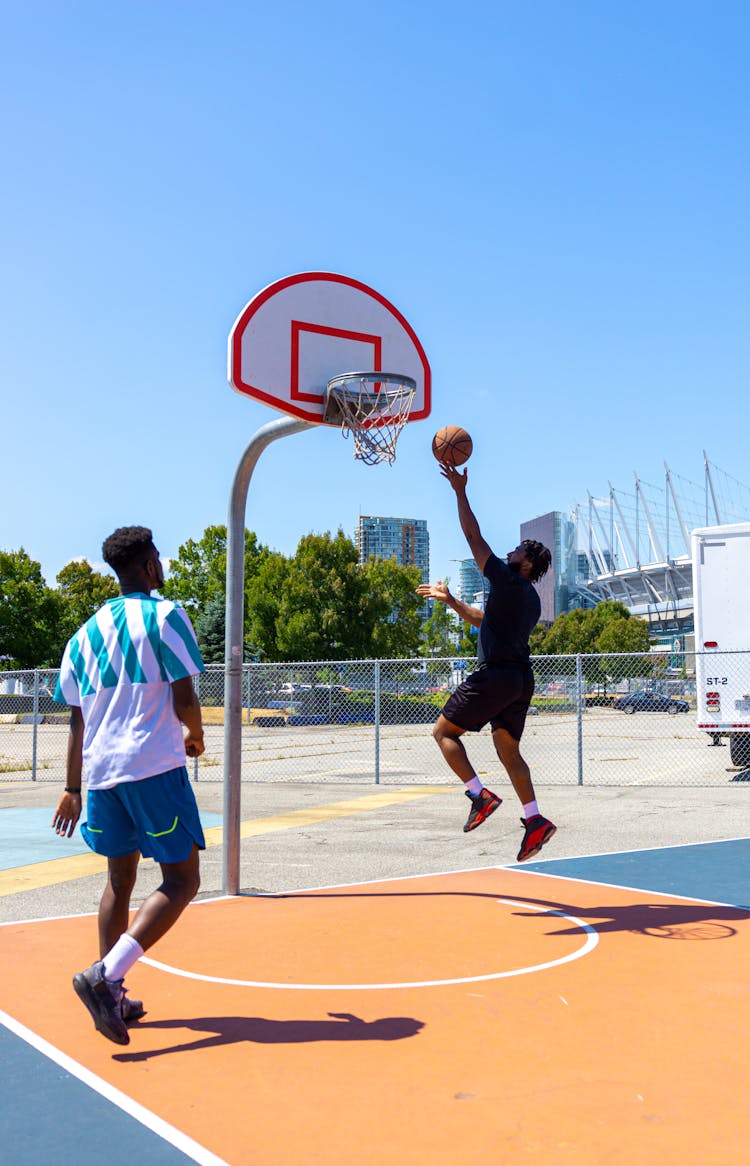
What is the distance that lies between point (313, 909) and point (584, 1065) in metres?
3.16

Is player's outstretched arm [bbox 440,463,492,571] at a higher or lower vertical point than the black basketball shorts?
higher

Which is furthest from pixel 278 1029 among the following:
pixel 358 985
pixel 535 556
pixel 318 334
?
pixel 318 334

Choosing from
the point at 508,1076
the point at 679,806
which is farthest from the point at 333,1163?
the point at 679,806

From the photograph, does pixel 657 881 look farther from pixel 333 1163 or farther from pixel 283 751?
pixel 283 751

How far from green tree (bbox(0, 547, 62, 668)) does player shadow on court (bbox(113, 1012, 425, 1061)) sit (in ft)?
181

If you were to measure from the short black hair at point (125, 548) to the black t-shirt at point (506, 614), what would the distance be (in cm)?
256

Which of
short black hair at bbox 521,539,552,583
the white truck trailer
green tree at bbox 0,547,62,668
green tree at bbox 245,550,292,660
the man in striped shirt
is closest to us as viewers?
the man in striped shirt

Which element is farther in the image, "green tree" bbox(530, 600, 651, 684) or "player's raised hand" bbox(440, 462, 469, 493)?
"green tree" bbox(530, 600, 651, 684)

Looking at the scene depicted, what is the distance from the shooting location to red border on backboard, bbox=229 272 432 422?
24.5 ft

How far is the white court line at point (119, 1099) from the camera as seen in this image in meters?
3.15

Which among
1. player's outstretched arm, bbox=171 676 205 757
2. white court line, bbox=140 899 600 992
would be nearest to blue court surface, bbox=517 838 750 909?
white court line, bbox=140 899 600 992

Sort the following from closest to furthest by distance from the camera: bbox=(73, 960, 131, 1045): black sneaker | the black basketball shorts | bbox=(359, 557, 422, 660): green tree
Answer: bbox=(73, 960, 131, 1045): black sneaker → the black basketball shorts → bbox=(359, 557, 422, 660): green tree

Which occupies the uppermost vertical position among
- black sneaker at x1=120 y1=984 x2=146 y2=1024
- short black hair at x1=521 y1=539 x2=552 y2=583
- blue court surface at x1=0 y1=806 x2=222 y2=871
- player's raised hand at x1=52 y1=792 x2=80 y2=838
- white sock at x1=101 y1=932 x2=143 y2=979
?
short black hair at x1=521 y1=539 x2=552 y2=583

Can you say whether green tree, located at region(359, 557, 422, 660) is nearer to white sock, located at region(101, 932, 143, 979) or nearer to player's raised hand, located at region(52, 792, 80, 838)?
player's raised hand, located at region(52, 792, 80, 838)
